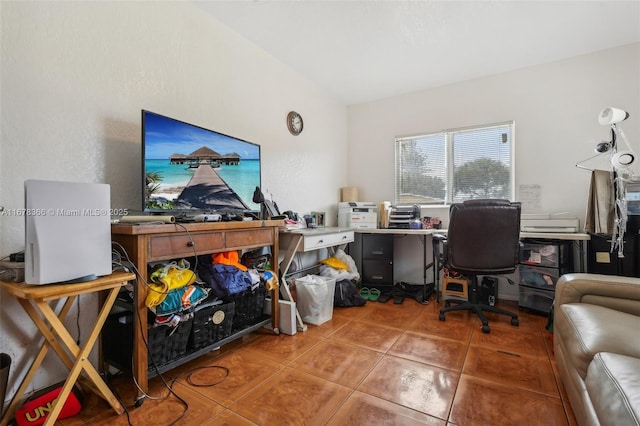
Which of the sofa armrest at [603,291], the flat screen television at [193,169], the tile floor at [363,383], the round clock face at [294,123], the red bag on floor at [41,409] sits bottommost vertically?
the tile floor at [363,383]

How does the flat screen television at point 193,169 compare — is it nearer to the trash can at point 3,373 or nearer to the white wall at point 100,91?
the white wall at point 100,91

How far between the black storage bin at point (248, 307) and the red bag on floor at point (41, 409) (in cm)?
83

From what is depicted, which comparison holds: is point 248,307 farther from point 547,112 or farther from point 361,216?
point 547,112

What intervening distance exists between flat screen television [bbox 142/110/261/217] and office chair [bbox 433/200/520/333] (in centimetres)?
173

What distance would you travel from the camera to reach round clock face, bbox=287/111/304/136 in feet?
10.2

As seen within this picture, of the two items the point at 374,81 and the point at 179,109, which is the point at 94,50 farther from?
the point at 374,81

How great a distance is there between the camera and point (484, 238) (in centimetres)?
232

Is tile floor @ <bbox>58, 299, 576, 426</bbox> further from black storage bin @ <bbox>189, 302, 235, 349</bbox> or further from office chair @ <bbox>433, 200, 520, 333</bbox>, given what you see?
office chair @ <bbox>433, 200, 520, 333</bbox>

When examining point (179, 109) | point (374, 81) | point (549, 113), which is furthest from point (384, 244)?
point (179, 109)

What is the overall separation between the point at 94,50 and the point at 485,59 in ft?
11.0

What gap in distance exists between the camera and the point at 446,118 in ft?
11.5

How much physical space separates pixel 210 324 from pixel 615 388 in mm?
1798

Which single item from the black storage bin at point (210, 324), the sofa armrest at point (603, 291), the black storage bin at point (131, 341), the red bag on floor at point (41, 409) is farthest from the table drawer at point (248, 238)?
the sofa armrest at point (603, 291)

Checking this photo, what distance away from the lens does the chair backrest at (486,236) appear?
7.48 ft
